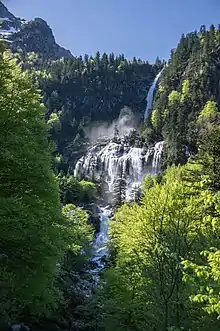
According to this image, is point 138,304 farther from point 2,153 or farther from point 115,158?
point 115,158

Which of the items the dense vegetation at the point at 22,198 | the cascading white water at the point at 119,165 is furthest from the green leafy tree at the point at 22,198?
the cascading white water at the point at 119,165

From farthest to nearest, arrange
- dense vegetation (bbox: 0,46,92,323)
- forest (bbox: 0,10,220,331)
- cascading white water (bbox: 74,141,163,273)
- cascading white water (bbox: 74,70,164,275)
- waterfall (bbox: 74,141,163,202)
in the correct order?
waterfall (bbox: 74,141,163,202), cascading white water (bbox: 74,141,163,273), cascading white water (bbox: 74,70,164,275), dense vegetation (bbox: 0,46,92,323), forest (bbox: 0,10,220,331)

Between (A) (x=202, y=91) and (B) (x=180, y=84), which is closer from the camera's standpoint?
(A) (x=202, y=91)

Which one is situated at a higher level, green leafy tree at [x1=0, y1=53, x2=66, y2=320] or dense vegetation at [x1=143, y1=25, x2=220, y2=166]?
dense vegetation at [x1=143, y1=25, x2=220, y2=166]

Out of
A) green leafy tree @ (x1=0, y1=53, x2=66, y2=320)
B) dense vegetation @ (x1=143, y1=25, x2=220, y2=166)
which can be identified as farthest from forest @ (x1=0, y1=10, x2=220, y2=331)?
dense vegetation @ (x1=143, y1=25, x2=220, y2=166)

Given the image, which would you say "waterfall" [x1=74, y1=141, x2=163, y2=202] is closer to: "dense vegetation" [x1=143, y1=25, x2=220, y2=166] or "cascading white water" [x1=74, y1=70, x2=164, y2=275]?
"cascading white water" [x1=74, y1=70, x2=164, y2=275]

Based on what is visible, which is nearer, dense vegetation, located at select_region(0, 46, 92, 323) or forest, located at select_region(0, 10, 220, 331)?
forest, located at select_region(0, 10, 220, 331)

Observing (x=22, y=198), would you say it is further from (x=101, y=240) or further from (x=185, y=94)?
(x=185, y=94)

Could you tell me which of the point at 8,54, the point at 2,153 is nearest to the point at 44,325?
the point at 2,153

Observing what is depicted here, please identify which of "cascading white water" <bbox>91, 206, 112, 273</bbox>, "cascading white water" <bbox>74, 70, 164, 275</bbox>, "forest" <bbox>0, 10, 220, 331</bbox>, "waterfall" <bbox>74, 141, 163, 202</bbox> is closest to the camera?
"forest" <bbox>0, 10, 220, 331</bbox>

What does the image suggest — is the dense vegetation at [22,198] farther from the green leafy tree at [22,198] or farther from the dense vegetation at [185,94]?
the dense vegetation at [185,94]

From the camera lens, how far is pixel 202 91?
387 ft

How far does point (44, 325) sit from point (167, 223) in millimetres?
10606

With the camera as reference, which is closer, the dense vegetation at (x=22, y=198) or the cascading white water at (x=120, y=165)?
the dense vegetation at (x=22, y=198)
